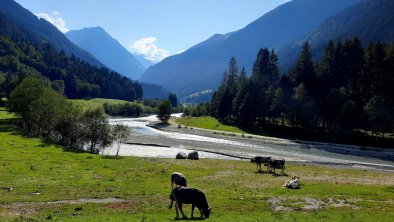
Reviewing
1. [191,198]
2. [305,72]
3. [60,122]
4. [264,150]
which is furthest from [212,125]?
[191,198]

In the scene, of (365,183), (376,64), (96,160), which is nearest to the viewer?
(365,183)

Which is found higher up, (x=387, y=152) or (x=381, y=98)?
(x=381, y=98)

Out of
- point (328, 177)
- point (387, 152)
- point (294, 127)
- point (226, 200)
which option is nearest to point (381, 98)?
point (387, 152)

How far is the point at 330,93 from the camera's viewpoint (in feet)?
429

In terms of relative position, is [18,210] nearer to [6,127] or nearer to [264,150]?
[264,150]

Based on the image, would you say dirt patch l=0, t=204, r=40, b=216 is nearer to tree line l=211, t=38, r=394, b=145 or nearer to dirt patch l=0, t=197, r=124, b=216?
dirt patch l=0, t=197, r=124, b=216

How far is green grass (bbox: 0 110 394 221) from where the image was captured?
29.3 meters

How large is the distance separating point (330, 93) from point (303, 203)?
10227 cm

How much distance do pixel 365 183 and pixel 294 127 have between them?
91.4 metres

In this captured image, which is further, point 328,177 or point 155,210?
point 328,177

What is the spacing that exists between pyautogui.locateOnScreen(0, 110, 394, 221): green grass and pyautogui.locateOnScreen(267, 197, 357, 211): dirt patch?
0.18 m

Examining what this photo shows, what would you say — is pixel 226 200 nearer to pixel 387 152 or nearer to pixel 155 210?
pixel 155 210

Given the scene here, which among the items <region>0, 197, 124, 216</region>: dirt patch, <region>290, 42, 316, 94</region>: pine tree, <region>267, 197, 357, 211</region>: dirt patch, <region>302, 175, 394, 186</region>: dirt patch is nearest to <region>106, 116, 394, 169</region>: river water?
<region>302, 175, 394, 186</region>: dirt patch

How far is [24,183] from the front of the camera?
39.1m
